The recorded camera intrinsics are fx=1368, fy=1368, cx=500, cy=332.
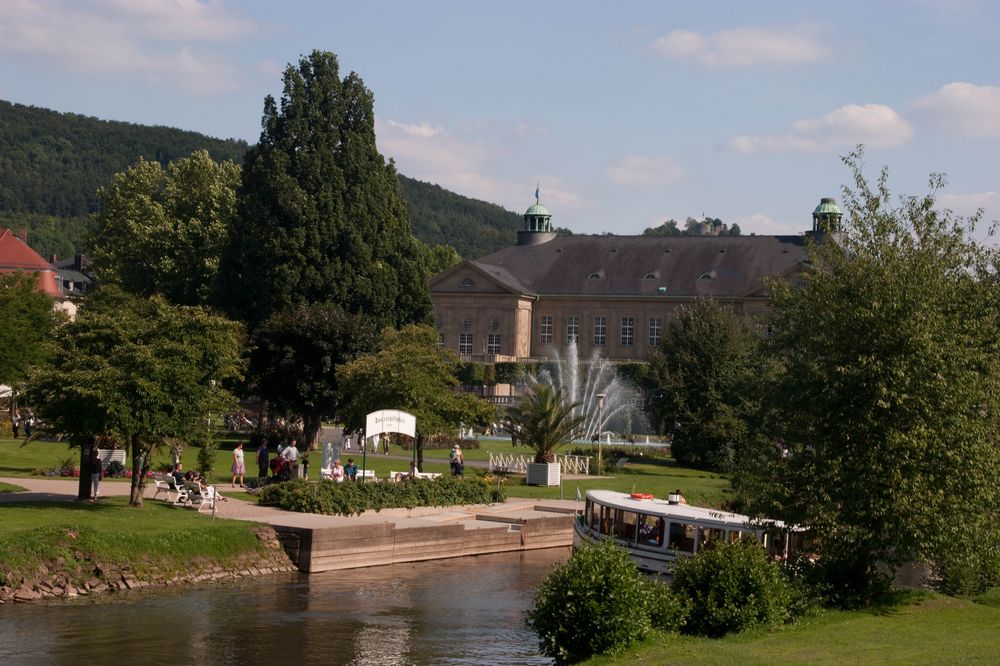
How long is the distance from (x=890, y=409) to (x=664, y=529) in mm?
6759

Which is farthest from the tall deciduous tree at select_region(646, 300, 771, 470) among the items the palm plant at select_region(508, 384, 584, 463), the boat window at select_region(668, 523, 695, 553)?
the boat window at select_region(668, 523, 695, 553)

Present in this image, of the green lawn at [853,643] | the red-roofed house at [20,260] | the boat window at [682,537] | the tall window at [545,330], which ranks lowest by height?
the green lawn at [853,643]

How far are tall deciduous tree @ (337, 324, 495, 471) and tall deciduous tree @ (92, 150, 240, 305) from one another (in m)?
24.1

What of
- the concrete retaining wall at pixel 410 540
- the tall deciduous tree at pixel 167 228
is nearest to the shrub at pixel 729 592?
the concrete retaining wall at pixel 410 540

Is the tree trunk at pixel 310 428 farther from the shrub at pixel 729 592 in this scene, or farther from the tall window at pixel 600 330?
the tall window at pixel 600 330

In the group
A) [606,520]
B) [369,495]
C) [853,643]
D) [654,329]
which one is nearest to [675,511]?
[606,520]

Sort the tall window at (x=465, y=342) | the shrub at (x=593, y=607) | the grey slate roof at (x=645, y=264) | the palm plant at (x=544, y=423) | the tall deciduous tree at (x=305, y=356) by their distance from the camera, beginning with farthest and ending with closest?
the tall window at (x=465, y=342) → the grey slate roof at (x=645, y=264) → the tall deciduous tree at (x=305, y=356) → the palm plant at (x=544, y=423) → the shrub at (x=593, y=607)

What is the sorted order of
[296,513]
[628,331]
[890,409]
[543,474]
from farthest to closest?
[628,331]
[543,474]
[296,513]
[890,409]

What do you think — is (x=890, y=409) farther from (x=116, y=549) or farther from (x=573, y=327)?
(x=573, y=327)

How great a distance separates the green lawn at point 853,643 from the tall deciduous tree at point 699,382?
3747 cm

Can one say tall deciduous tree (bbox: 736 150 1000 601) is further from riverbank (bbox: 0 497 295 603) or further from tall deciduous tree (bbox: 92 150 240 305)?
tall deciduous tree (bbox: 92 150 240 305)

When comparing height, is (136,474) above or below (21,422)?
below

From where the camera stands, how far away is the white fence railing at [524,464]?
5278 cm

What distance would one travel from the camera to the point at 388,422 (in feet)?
136
